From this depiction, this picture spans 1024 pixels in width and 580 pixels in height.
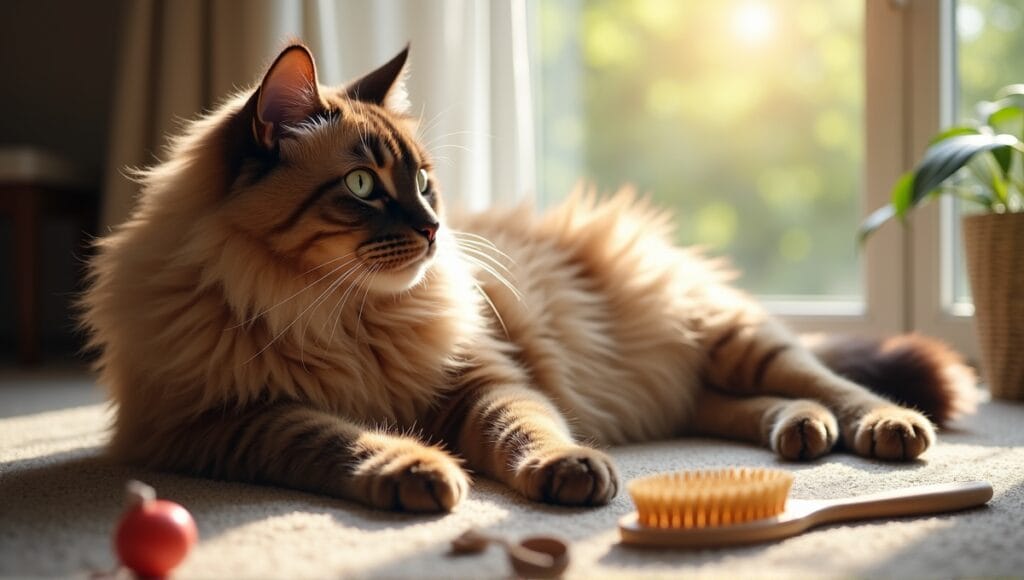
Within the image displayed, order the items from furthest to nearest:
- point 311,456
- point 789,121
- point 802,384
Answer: point 789,121
point 802,384
point 311,456

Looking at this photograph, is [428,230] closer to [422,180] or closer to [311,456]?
[422,180]

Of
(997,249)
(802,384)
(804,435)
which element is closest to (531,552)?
(804,435)

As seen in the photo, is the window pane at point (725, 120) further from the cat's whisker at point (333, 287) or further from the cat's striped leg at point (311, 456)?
the cat's striped leg at point (311, 456)

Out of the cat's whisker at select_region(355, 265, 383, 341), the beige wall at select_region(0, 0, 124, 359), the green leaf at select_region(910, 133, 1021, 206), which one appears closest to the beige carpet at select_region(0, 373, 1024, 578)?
the cat's whisker at select_region(355, 265, 383, 341)

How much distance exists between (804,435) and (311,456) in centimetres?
90

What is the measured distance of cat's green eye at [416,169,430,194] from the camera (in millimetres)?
1712

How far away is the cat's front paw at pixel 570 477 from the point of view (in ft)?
4.35

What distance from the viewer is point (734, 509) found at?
A: 115 cm

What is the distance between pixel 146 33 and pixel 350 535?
9.60 ft

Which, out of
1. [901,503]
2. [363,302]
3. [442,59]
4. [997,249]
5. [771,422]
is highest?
[442,59]

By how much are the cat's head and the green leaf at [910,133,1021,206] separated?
1294mm

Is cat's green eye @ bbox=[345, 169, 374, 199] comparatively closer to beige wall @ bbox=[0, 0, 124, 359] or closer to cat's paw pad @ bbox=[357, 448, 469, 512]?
cat's paw pad @ bbox=[357, 448, 469, 512]

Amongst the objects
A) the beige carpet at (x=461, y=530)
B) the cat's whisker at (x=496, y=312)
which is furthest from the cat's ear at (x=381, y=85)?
the beige carpet at (x=461, y=530)

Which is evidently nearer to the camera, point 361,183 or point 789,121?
point 361,183
